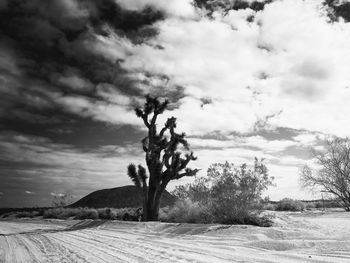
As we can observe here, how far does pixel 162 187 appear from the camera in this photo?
2008 cm

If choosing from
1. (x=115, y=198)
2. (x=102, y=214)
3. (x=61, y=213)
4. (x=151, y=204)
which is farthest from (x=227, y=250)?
(x=115, y=198)

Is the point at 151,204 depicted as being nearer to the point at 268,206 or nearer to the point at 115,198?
the point at 268,206

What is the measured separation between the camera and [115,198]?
7725cm

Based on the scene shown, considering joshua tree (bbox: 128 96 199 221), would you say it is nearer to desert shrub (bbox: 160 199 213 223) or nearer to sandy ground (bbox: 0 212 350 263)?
desert shrub (bbox: 160 199 213 223)

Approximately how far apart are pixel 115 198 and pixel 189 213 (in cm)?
6428

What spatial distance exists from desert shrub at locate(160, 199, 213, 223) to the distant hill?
50059mm

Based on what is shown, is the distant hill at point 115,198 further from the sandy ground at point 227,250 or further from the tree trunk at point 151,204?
the sandy ground at point 227,250

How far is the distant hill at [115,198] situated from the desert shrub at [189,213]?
50.1 m

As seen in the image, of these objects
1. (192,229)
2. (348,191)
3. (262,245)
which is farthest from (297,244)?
(348,191)

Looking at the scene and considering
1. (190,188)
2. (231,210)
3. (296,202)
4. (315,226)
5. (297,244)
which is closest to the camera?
(297,244)

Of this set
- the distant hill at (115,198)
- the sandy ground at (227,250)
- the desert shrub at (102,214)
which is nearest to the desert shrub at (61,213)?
the desert shrub at (102,214)

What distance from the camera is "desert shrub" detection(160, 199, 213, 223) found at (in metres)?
14.9

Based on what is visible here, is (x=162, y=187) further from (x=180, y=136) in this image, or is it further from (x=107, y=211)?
(x=107, y=211)

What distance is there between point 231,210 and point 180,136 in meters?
7.95
